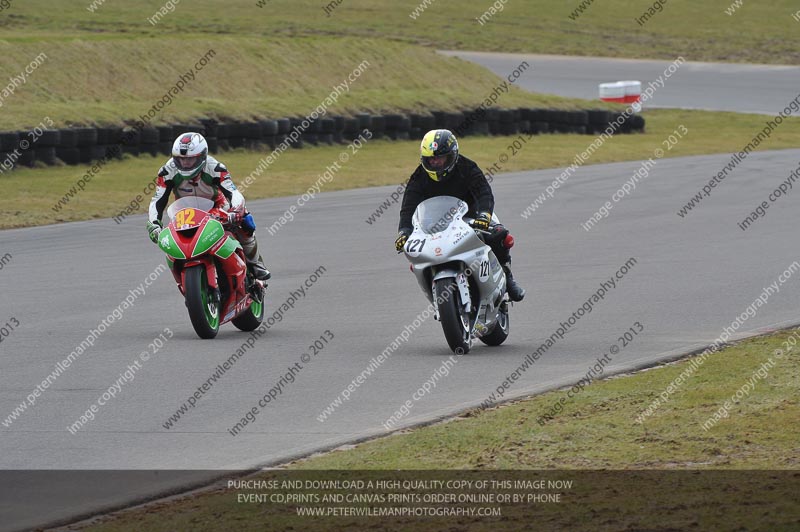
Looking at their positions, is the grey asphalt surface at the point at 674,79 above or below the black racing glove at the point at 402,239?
below

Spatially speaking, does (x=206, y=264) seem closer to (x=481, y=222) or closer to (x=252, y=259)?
(x=252, y=259)

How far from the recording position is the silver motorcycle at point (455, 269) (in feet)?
34.5

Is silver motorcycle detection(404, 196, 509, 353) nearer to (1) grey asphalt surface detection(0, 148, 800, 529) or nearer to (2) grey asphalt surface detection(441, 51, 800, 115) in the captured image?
(1) grey asphalt surface detection(0, 148, 800, 529)

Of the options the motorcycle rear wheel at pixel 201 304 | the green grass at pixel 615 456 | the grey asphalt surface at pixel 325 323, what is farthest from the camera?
the motorcycle rear wheel at pixel 201 304

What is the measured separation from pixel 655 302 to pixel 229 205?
439 cm

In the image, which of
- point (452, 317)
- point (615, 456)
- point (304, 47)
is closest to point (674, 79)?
point (304, 47)

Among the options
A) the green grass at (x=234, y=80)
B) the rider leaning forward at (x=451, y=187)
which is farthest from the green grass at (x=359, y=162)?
the rider leaning forward at (x=451, y=187)

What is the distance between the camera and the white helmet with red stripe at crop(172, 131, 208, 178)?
1152 cm

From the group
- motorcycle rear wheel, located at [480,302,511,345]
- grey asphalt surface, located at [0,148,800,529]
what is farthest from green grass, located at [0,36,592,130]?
motorcycle rear wheel, located at [480,302,511,345]

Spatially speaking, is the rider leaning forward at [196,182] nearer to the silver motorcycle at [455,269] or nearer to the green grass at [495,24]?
the silver motorcycle at [455,269]

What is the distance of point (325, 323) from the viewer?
41.2ft

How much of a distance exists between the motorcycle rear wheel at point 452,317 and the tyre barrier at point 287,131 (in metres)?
14.0

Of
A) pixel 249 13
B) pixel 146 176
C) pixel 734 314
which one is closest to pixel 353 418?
pixel 734 314

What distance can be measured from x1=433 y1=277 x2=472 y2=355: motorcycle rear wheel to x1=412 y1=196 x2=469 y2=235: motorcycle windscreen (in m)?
0.47
